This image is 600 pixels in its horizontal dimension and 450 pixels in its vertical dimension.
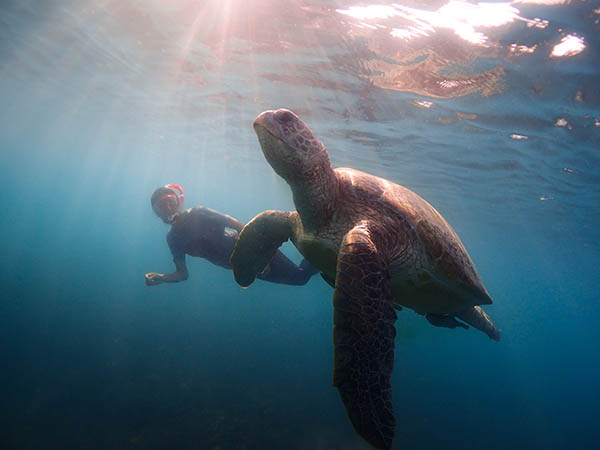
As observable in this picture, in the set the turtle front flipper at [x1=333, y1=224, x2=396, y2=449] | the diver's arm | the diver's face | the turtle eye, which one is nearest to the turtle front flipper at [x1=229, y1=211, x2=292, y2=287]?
the turtle eye

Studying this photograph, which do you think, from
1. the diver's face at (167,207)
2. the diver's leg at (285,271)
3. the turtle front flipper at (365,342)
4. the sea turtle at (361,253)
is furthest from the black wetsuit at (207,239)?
the turtle front flipper at (365,342)

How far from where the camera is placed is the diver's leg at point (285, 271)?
635cm

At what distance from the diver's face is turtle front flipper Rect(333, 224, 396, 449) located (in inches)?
210

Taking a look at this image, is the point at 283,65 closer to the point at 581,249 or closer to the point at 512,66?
the point at 512,66

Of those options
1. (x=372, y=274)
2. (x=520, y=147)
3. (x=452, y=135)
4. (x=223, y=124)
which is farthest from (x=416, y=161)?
(x=372, y=274)

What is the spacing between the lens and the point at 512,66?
7.33 meters

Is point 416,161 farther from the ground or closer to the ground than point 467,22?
closer to the ground

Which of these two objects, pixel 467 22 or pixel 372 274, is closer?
pixel 372 274

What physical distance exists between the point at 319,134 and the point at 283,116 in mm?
14686

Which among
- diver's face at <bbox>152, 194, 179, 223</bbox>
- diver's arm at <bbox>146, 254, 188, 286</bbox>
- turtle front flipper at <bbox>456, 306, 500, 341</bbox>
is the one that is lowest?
diver's arm at <bbox>146, 254, 188, 286</bbox>

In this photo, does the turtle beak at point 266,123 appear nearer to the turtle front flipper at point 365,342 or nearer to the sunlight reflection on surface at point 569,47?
the turtle front flipper at point 365,342

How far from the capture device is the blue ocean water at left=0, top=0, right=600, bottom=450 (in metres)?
6.80

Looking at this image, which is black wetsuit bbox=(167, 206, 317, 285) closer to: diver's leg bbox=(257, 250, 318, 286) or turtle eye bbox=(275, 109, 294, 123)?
diver's leg bbox=(257, 250, 318, 286)

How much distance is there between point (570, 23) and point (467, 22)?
192cm
